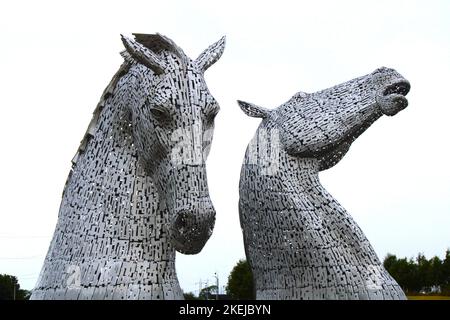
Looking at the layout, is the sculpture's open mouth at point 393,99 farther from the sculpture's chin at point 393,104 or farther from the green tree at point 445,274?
the green tree at point 445,274

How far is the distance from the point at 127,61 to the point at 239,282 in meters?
35.0

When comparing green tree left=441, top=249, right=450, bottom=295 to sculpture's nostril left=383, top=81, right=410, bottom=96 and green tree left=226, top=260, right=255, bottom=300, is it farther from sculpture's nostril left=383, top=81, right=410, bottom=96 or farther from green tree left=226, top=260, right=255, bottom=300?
sculpture's nostril left=383, top=81, right=410, bottom=96

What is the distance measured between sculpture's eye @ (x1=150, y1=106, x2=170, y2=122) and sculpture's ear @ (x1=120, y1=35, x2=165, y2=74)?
28 centimetres

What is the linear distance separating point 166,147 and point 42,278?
1.37 m

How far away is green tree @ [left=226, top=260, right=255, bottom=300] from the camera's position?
3666 centimetres

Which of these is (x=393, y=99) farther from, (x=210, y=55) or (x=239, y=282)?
(x=239, y=282)

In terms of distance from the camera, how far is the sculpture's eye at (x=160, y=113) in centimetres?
384

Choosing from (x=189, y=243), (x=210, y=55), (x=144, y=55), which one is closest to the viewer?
(x=189, y=243)

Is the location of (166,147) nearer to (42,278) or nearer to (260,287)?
(42,278)

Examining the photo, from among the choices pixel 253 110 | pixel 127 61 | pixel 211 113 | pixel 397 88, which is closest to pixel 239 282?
pixel 253 110

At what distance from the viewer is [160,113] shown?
3.86 meters

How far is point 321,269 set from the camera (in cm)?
738

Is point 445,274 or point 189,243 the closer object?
point 189,243
